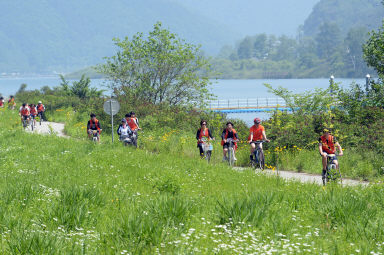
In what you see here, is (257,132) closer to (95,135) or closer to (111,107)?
(95,135)

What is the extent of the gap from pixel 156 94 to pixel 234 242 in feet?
105

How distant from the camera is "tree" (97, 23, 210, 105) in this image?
36438mm

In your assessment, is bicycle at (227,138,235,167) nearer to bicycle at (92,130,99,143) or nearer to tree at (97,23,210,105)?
bicycle at (92,130,99,143)

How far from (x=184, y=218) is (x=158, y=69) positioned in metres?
30.5

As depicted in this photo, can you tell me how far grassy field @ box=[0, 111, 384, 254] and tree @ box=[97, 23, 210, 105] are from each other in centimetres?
2429

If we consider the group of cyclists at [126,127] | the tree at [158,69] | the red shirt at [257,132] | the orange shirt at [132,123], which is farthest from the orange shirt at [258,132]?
the tree at [158,69]

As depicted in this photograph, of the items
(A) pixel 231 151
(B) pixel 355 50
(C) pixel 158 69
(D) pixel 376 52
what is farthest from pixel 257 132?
(B) pixel 355 50

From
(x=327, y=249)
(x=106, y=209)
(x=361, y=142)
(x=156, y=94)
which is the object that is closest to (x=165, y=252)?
(x=327, y=249)

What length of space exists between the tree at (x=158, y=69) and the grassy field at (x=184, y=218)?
24.3 metres

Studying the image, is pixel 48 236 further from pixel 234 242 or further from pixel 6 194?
pixel 6 194

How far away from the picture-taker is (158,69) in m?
37.1

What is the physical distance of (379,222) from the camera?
6879 mm

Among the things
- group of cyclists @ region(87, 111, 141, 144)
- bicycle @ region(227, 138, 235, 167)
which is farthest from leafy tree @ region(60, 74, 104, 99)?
bicycle @ region(227, 138, 235, 167)

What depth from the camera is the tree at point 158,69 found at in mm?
36438
